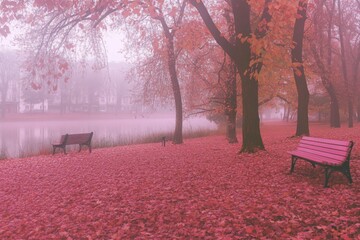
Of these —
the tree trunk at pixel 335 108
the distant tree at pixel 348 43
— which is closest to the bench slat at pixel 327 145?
the tree trunk at pixel 335 108

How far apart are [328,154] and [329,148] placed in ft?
0.58

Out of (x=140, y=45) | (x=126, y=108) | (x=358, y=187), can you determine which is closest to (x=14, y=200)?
(x=358, y=187)

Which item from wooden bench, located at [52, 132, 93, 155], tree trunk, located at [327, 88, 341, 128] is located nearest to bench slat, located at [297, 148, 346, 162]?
wooden bench, located at [52, 132, 93, 155]

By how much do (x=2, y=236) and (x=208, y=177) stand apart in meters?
4.80

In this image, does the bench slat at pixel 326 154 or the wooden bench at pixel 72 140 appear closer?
the bench slat at pixel 326 154

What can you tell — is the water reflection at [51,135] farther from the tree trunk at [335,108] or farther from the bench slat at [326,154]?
the bench slat at [326,154]

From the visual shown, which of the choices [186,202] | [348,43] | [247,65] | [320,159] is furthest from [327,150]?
[348,43]

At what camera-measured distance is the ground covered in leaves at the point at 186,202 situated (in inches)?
200

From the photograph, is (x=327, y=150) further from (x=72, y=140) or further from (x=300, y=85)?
(x=72, y=140)

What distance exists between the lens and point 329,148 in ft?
24.2

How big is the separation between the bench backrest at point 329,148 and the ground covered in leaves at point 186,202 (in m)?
0.59

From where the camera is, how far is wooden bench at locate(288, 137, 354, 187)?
662 cm

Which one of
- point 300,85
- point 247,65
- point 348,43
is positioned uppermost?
point 348,43

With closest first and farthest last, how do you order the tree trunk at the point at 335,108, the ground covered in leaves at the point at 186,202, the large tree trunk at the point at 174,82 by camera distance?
1. the ground covered in leaves at the point at 186,202
2. the large tree trunk at the point at 174,82
3. the tree trunk at the point at 335,108
